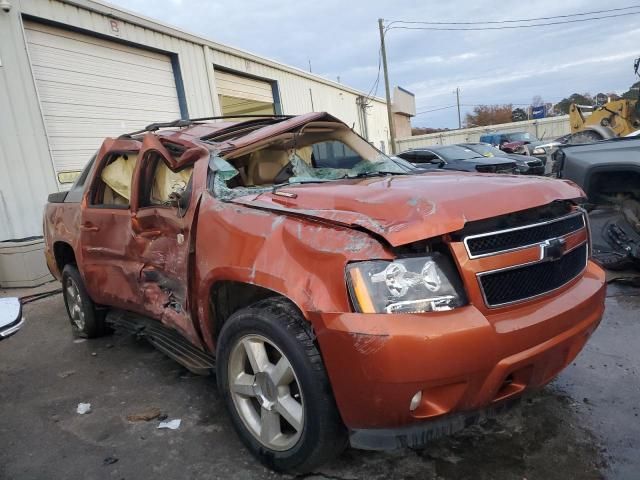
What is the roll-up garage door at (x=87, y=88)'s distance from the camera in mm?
8570

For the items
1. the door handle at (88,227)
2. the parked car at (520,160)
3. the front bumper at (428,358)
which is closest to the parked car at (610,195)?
the front bumper at (428,358)

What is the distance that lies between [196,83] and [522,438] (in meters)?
11.4

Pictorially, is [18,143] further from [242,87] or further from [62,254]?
[242,87]

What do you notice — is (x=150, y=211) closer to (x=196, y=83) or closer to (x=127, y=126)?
(x=127, y=126)

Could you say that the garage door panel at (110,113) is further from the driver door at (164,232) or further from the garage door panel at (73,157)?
the driver door at (164,232)

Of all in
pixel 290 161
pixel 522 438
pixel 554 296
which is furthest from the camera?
pixel 290 161

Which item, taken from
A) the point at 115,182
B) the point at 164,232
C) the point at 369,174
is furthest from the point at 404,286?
the point at 115,182

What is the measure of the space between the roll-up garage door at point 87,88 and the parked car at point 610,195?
26.6ft

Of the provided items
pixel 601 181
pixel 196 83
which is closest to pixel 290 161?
pixel 601 181

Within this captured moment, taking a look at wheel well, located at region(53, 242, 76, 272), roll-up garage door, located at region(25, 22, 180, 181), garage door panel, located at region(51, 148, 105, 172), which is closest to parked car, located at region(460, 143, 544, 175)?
roll-up garage door, located at region(25, 22, 180, 181)

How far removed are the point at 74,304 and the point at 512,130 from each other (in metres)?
35.8

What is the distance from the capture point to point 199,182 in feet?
9.20

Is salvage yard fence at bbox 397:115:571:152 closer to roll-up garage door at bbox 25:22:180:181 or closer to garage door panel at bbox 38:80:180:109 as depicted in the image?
garage door panel at bbox 38:80:180:109

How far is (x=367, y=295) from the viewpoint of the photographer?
1.89 m
